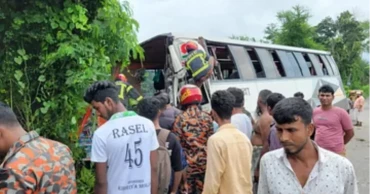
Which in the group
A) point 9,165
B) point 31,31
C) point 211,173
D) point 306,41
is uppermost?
point 306,41

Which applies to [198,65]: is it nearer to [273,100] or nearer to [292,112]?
[273,100]

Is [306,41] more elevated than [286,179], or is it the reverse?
[306,41]

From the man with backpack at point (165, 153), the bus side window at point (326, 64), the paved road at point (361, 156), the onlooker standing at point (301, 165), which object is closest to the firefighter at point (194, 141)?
the man with backpack at point (165, 153)

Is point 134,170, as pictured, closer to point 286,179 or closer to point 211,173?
point 211,173

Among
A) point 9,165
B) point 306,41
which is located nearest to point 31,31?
point 9,165

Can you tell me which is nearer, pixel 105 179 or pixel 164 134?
pixel 105 179

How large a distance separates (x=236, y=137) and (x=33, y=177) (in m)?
1.76

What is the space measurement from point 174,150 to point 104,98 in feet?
3.30

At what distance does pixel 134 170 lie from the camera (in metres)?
3.31

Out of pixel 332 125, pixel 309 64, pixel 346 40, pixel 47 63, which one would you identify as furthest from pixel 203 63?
pixel 346 40

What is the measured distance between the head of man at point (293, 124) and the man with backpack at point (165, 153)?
5.33 ft

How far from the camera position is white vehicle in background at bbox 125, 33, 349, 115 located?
311 inches

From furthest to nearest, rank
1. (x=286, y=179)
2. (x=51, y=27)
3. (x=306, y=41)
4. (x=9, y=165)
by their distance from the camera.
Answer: (x=306, y=41)
(x=51, y=27)
(x=286, y=179)
(x=9, y=165)

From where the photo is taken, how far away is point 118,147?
10.4 feet
